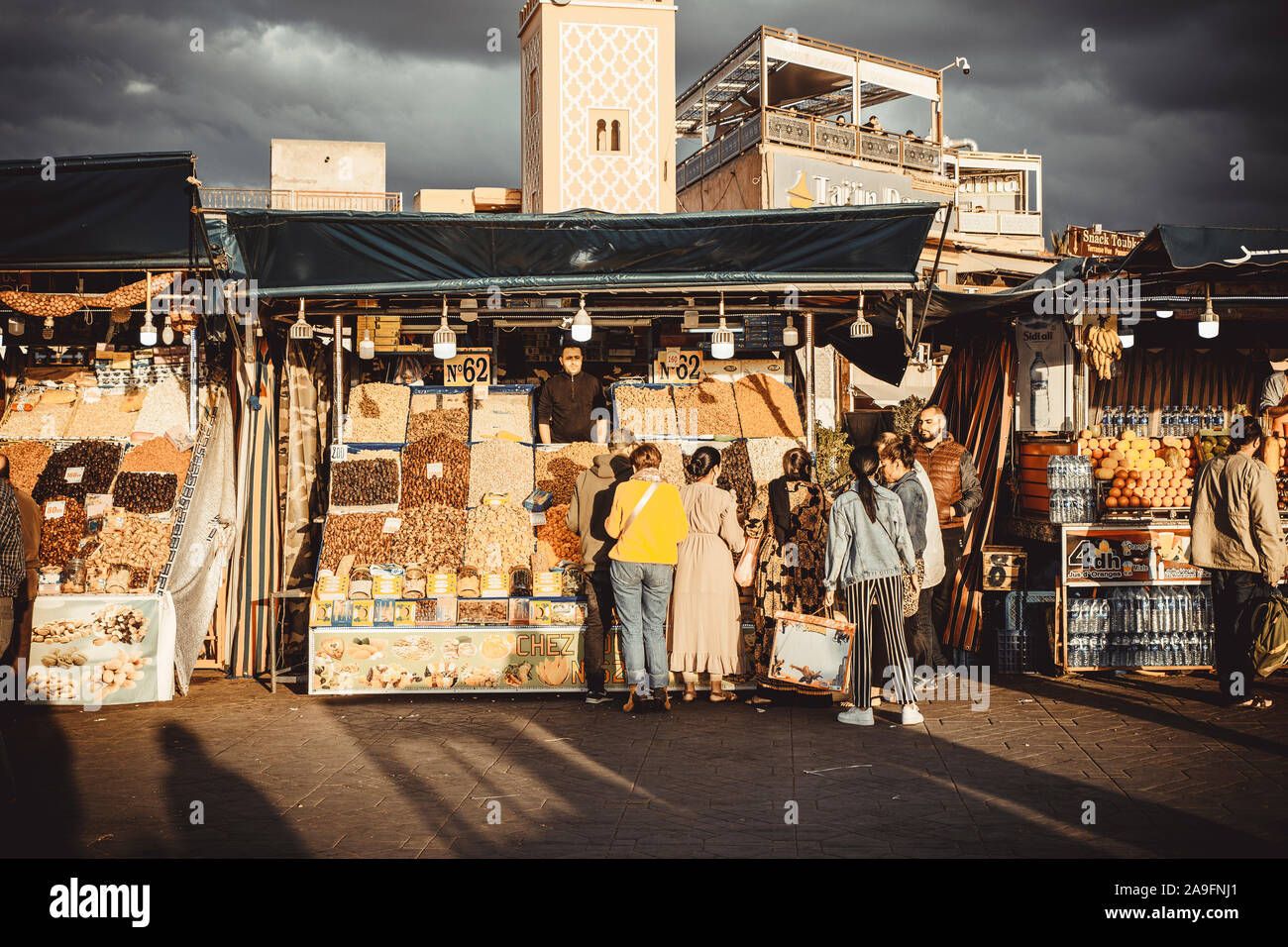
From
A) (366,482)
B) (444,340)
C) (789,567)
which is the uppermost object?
(444,340)

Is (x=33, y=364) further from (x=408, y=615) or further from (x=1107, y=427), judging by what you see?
(x=1107, y=427)

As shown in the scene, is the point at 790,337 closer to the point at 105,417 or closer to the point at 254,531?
the point at 254,531

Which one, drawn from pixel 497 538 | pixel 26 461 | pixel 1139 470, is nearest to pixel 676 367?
pixel 497 538

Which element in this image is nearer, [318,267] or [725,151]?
[318,267]

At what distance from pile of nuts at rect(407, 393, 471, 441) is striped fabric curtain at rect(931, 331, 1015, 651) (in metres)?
4.58

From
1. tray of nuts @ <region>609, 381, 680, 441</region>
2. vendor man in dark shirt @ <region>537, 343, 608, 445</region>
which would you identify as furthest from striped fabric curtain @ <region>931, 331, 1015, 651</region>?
vendor man in dark shirt @ <region>537, 343, 608, 445</region>

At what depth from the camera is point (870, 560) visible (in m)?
7.21

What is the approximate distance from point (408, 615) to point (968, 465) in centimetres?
469

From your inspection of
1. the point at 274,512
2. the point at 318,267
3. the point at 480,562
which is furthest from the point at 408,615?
the point at 318,267

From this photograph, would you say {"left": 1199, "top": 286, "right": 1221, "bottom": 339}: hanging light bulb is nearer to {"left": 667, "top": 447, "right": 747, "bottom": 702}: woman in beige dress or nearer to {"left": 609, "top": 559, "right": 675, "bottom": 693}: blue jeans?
{"left": 667, "top": 447, "right": 747, "bottom": 702}: woman in beige dress

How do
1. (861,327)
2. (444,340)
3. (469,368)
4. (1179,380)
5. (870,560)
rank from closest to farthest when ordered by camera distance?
(870,560), (861,327), (444,340), (469,368), (1179,380)

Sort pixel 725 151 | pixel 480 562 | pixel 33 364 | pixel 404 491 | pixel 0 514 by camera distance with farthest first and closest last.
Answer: pixel 725 151, pixel 33 364, pixel 404 491, pixel 480 562, pixel 0 514

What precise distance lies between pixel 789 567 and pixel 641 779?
247 centimetres

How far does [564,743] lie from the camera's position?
6.94m
